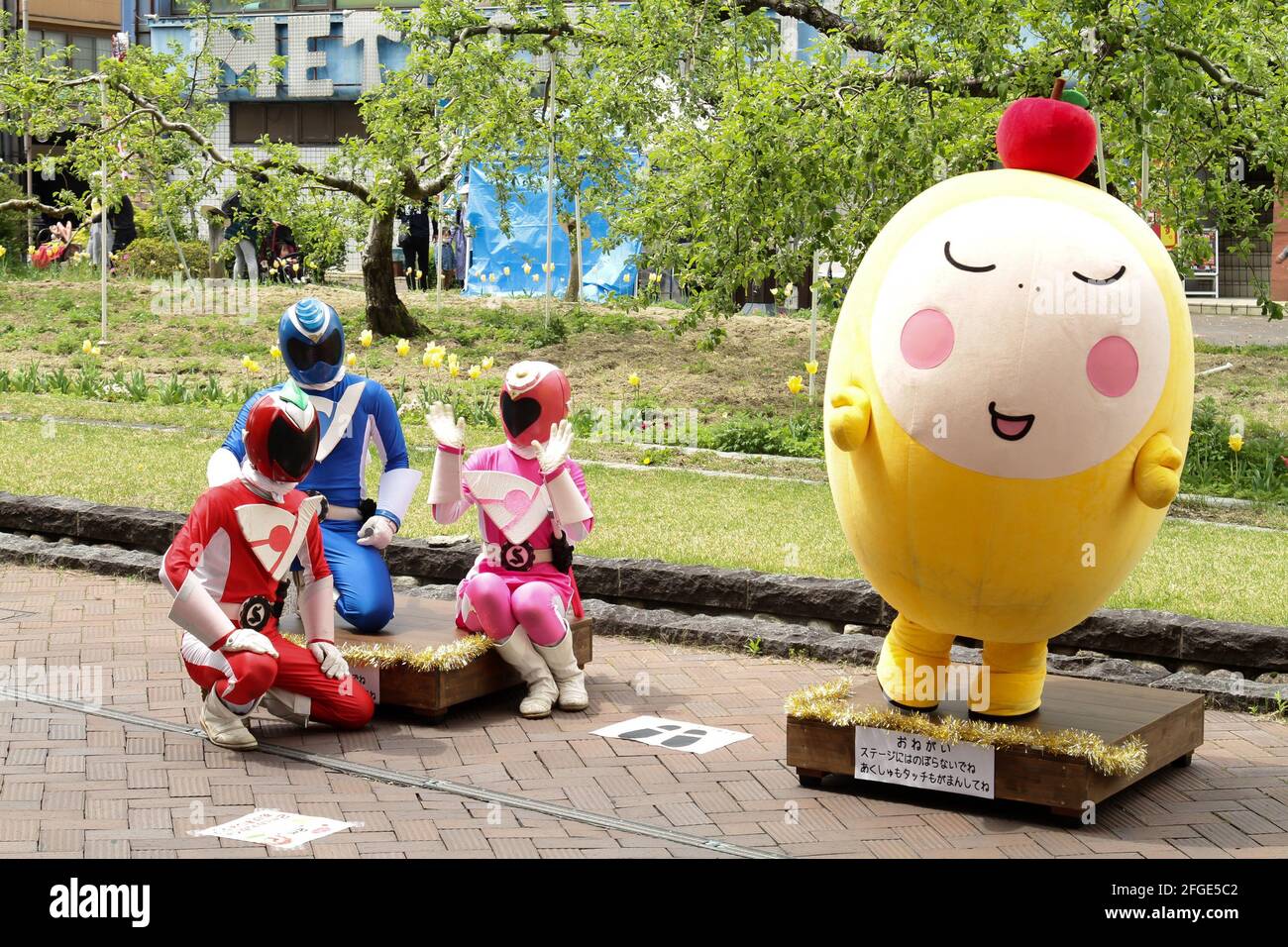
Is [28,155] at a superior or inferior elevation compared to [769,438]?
superior

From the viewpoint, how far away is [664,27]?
1279 centimetres

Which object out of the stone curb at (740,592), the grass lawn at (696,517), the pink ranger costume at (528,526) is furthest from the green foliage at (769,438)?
the pink ranger costume at (528,526)

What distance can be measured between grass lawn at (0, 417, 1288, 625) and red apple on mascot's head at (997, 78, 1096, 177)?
2824 millimetres

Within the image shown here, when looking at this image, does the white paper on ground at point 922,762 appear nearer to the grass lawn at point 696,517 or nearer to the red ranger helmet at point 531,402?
the red ranger helmet at point 531,402

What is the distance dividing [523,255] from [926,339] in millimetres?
18861

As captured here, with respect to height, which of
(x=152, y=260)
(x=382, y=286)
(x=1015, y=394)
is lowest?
(x=1015, y=394)

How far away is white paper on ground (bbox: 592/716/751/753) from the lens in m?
6.09

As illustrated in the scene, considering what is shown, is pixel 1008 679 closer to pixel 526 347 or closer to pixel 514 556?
pixel 514 556

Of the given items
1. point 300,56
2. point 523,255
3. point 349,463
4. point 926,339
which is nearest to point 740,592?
point 349,463

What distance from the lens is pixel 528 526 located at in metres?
6.48

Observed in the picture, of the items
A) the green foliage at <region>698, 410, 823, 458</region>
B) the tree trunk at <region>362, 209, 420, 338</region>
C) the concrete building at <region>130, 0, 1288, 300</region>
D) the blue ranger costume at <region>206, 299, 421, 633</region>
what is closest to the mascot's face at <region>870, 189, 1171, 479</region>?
the blue ranger costume at <region>206, 299, 421, 633</region>

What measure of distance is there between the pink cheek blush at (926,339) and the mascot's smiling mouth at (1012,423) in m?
0.23

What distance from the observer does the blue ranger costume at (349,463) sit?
6.72m
